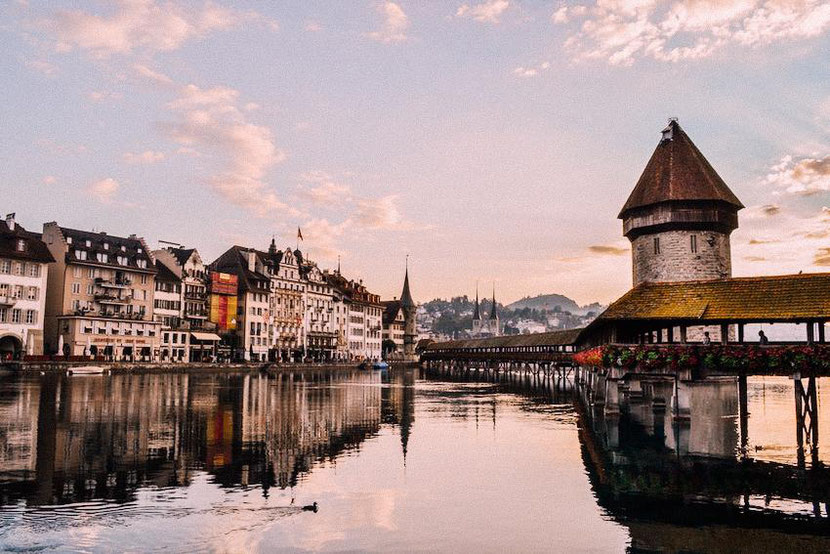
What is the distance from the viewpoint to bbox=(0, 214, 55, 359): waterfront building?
8862 cm

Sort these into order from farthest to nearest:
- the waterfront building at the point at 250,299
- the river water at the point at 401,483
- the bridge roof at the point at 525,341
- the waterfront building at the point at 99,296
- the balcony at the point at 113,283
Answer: the waterfront building at the point at 250,299, the balcony at the point at 113,283, the waterfront building at the point at 99,296, the bridge roof at the point at 525,341, the river water at the point at 401,483

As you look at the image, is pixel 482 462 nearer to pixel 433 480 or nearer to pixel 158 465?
pixel 433 480

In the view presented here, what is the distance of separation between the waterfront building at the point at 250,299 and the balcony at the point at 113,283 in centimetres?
2394

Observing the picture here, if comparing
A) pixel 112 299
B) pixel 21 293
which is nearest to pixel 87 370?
pixel 21 293

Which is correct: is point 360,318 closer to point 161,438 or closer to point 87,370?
point 87,370

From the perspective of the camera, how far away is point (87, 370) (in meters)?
81.4

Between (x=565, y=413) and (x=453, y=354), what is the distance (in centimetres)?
9721

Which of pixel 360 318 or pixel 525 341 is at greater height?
pixel 360 318

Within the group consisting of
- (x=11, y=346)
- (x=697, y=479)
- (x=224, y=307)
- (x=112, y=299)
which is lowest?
(x=697, y=479)

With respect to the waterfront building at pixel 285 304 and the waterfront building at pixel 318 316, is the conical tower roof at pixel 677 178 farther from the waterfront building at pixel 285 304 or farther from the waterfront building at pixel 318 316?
the waterfront building at pixel 318 316

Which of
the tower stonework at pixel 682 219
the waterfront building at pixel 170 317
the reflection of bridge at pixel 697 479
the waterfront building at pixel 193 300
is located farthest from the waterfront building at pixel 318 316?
the reflection of bridge at pixel 697 479

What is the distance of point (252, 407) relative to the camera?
44.6 metres

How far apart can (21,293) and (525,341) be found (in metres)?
69.4

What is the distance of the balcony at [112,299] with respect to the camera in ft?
337
